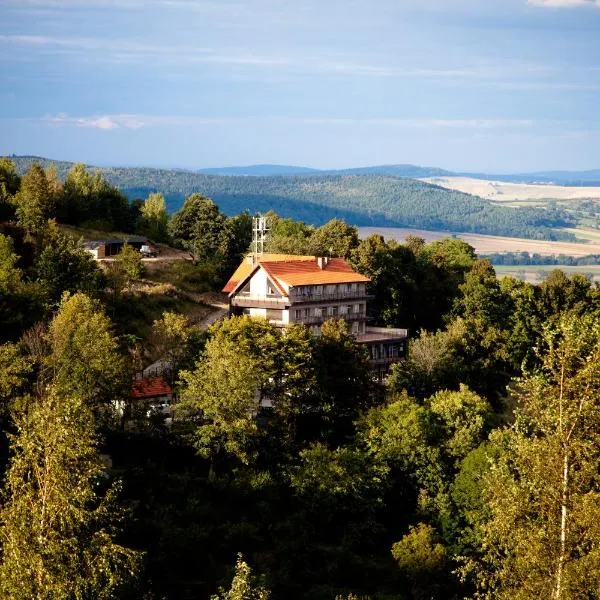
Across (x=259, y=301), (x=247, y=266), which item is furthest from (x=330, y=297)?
(x=247, y=266)

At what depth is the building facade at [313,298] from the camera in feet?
236

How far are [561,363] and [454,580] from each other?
2716 cm

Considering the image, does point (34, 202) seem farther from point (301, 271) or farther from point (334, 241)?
point (301, 271)

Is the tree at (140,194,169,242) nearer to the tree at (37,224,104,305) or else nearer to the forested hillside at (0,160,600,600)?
the forested hillside at (0,160,600,600)

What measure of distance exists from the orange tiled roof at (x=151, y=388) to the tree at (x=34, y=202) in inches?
938

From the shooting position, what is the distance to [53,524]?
28.3 meters

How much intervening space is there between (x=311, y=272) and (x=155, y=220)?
36.8 metres

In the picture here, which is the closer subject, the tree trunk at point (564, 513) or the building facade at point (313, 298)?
the tree trunk at point (564, 513)

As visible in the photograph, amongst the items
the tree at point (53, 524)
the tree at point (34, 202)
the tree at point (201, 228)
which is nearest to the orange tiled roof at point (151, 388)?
the tree at point (34, 202)

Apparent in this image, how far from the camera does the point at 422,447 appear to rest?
193 feet


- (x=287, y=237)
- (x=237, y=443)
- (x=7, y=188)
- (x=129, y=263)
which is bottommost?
(x=237, y=443)

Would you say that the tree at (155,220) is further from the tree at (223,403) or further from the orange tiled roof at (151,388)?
the tree at (223,403)

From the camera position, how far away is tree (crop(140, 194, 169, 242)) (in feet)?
340

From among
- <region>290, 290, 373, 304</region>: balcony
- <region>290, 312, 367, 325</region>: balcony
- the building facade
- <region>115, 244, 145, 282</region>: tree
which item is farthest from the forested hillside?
<region>290, 290, 373, 304</region>: balcony
